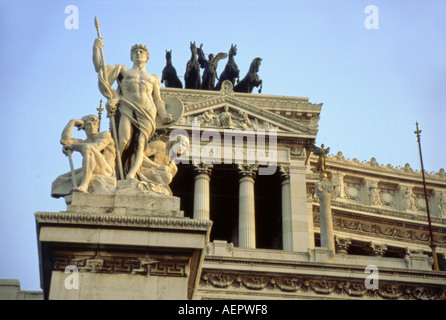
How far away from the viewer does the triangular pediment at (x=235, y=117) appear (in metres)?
45.6

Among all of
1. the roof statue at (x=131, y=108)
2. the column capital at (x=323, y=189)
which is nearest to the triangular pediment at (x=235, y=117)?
the column capital at (x=323, y=189)

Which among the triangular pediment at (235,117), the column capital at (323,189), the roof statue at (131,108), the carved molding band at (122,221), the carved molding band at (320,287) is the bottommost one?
the carved molding band at (122,221)

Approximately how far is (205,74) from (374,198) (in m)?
15.0

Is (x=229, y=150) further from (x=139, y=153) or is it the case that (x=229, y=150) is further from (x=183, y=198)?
(x=139, y=153)

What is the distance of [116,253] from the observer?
11.8 meters

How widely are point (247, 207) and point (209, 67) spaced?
51.0ft

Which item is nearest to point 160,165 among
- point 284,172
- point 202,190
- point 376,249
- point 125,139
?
point 125,139

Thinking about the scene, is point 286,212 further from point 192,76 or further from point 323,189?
point 192,76

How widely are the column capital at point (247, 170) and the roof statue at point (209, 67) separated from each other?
10.9m

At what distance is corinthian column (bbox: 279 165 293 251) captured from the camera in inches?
1654

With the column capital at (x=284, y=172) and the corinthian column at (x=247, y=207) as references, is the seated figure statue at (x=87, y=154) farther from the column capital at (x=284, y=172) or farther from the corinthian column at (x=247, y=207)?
the column capital at (x=284, y=172)
